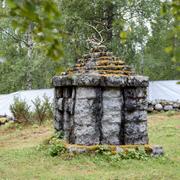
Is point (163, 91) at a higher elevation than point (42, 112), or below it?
higher

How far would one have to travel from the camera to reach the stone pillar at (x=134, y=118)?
27.1ft

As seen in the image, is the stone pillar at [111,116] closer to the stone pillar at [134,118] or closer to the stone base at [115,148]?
the stone pillar at [134,118]

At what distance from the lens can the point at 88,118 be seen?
8.18m

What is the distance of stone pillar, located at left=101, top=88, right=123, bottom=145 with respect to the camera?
8.19m

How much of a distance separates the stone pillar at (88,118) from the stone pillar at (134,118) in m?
0.52

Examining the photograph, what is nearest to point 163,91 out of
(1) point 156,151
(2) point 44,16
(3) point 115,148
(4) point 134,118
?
(4) point 134,118

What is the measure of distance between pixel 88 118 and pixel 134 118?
32.7 inches

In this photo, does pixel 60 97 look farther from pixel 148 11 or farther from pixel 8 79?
pixel 8 79

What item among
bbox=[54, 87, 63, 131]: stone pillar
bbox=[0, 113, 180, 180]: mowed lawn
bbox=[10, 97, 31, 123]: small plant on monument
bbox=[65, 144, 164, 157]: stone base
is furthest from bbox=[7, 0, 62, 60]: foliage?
bbox=[10, 97, 31, 123]: small plant on monument

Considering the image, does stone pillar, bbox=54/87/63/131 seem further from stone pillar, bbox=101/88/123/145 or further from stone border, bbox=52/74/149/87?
stone pillar, bbox=101/88/123/145

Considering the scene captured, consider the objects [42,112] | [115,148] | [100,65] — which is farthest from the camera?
[42,112]

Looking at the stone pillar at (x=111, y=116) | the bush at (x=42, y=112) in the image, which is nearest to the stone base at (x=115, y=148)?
the stone pillar at (x=111, y=116)

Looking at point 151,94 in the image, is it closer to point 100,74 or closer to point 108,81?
point 100,74

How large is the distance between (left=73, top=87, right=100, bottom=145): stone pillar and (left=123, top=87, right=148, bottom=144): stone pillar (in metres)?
0.52
